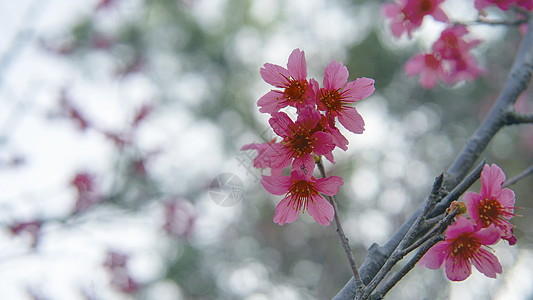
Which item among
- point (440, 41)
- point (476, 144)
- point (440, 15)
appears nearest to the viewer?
point (476, 144)

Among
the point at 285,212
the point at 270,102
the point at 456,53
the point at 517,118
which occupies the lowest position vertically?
the point at 517,118

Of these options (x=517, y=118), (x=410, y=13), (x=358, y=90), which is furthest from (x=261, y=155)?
(x=410, y=13)

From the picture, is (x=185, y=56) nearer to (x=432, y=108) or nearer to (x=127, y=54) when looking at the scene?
(x=127, y=54)

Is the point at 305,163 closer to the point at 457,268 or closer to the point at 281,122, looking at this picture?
the point at 281,122

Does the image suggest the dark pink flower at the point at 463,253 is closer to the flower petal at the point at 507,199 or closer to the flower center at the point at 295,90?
the flower petal at the point at 507,199

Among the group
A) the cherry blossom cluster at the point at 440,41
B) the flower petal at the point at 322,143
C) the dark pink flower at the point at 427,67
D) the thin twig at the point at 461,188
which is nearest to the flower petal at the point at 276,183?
the flower petal at the point at 322,143

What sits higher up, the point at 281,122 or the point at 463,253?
the point at 281,122

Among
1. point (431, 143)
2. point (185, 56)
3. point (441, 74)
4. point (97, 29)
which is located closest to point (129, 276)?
point (97, 29)
